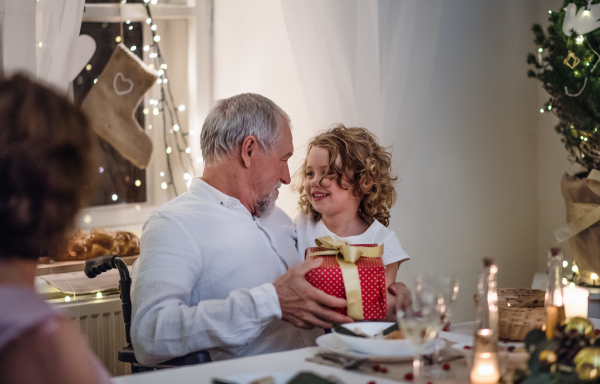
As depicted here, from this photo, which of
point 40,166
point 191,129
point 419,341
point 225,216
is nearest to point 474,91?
point 191,129

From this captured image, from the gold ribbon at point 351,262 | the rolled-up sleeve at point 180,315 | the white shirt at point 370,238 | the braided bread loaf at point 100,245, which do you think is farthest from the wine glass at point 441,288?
the braided bread loaf at point 100,245

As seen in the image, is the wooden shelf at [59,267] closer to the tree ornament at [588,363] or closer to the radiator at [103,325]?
the radiator at [103,325]

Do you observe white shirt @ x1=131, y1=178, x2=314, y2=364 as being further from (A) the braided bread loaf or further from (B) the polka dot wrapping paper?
(A) the braided bread loaf

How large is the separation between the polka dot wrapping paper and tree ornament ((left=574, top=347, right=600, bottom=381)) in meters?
0.57

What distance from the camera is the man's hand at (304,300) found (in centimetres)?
140

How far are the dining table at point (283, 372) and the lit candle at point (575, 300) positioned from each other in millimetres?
313

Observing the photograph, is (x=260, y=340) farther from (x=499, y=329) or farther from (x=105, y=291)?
(x=105, y=291)

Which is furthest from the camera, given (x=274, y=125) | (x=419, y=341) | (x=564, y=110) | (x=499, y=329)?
(x=564, y=110)

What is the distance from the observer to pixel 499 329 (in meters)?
1.34

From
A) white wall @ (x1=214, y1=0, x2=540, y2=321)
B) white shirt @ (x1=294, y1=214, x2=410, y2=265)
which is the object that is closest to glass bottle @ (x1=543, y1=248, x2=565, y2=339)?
white shirt @ (x1=294, y1=214, x2=410, y2=265)

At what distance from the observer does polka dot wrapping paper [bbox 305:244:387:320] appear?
1.42 meters

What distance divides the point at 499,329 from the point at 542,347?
344mm

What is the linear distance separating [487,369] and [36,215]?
77 centimetres

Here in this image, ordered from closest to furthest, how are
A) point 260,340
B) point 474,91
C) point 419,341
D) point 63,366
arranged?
point 63,366
point 419,341
point 260,340
point 474,91
